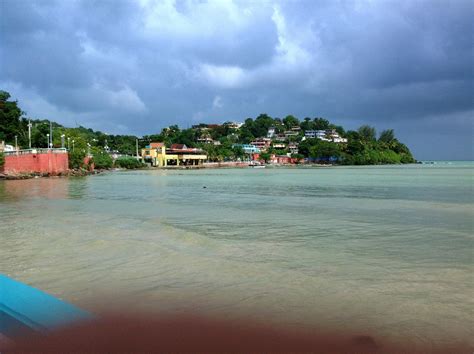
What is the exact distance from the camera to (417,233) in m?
11.6

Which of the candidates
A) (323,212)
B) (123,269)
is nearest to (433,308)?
(123,269)

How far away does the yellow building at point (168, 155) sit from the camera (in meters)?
110

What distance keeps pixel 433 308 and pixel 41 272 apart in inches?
231

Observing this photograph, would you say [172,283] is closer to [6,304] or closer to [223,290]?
[223,290]

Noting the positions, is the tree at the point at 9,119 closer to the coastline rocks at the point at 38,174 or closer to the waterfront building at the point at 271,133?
the coastline rocks at the point at 38,174

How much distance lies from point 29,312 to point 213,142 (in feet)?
498

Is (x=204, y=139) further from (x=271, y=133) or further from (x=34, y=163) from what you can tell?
(x=34, y=163)

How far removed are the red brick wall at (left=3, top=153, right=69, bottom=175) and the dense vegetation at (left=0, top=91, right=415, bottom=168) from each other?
8212mm

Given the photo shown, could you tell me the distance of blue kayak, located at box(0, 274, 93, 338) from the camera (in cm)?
413

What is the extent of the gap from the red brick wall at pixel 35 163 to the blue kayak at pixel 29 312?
149ft

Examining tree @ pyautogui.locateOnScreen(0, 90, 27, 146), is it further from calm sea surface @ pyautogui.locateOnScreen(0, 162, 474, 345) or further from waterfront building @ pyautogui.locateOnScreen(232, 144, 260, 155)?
waterfront building @ pyautogui.locateOnScreen(232, 144, 260, 155)

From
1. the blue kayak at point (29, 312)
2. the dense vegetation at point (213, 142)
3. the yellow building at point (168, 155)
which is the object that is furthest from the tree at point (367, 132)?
the blue kayak at point (29, 312)

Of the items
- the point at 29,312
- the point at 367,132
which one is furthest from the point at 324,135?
the point at 29,312

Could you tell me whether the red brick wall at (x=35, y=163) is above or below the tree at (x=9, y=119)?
below
